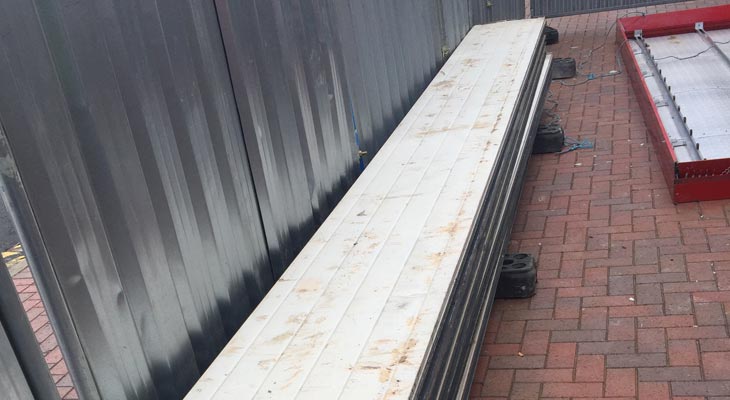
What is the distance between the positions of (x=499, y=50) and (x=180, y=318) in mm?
4550

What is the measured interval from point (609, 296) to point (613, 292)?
0.05 metres

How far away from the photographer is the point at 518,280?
4.31 meters

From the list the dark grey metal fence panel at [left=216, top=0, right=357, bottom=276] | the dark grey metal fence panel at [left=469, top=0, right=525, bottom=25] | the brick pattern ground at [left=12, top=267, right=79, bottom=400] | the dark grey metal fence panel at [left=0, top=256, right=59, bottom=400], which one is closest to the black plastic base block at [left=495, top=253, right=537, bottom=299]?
the dark grey metal fence panel at [left=216, top=0, right=357, bottom=276]

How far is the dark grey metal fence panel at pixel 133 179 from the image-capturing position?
6.89 feet

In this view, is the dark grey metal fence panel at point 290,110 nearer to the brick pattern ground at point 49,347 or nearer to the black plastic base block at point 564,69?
the brick pattern ground at point 49,347

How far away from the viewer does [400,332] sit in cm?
258

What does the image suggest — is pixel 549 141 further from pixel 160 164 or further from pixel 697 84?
pixel 160 164

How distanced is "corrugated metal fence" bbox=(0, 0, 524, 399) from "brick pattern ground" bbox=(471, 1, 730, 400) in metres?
1.26

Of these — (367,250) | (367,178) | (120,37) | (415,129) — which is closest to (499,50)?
(415,129)

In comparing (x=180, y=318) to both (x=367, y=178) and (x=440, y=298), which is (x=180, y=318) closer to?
(x=440, y=298)

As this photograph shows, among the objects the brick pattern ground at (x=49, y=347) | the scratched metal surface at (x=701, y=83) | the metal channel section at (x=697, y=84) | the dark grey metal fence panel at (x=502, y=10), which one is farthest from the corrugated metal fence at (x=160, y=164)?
the dark grey metal fence panel at (x=502, y=10)

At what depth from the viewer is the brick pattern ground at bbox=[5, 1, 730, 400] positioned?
3568mm

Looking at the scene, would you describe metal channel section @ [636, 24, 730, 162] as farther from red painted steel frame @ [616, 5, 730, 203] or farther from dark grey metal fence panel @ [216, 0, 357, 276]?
dark grey metal fence panel @ [216, 0, 357, 276]

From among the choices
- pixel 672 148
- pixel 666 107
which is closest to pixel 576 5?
pixel 666 107
